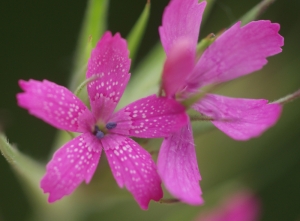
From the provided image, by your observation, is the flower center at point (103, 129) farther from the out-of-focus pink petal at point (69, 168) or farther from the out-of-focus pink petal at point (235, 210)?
the out-of-focus pink petal at point (235, 210)

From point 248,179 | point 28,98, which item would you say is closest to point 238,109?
point 28,98

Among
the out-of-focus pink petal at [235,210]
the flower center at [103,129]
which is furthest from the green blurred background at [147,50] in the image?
the flower center at [103,129]

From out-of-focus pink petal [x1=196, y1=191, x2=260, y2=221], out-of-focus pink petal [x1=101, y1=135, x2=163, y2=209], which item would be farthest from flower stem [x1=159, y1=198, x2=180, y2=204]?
out-of-focus pink petal [x1=196, y1=191, x2=260, y2=221]

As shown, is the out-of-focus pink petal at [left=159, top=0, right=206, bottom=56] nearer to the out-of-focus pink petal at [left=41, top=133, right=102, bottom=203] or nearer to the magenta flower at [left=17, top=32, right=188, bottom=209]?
the magenta flower at [left=17, top=32, right=188, bottom=209]

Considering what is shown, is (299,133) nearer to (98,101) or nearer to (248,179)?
(248,179)

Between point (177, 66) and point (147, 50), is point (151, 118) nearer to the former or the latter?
point (177, 66)
